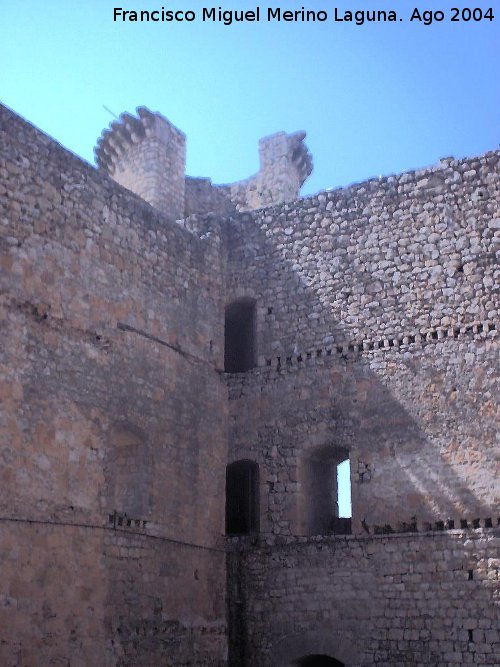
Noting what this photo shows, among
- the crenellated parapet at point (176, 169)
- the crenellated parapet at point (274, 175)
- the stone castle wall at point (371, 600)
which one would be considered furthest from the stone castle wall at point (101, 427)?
Answer: the crenellated parapet at point (274, 175)

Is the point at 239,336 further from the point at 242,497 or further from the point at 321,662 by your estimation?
the point at 321,662

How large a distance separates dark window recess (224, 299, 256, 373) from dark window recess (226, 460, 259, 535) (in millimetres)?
1523

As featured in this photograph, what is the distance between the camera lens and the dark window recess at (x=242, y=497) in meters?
12.4

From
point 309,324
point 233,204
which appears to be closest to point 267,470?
point 309,324

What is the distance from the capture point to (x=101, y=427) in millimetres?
10266

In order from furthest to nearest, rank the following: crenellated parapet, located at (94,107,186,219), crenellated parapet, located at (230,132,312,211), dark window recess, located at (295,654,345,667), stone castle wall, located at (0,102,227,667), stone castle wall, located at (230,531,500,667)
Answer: crenellated parapet, located at (230,132,312,211)
crenellated parapet, located at (94,107,186,219)
dark window recess, located at (295,654,345,667)
stone castle wall, located at (230,531,500,667)
stone castle wall, located at (0,102,227,667)

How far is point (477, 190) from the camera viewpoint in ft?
38.7

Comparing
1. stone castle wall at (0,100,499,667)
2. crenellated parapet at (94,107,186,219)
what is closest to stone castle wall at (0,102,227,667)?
stone castle wall at (0,100,499,667)

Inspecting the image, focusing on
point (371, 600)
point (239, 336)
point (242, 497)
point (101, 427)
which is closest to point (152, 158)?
point (239, 336)

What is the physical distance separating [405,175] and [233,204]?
6.95m

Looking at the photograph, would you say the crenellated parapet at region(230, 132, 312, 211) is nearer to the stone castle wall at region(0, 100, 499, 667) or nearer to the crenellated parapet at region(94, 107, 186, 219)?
the crenellated parapet at region(94, 107, 186, 219)

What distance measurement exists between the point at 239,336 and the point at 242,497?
8.28ft

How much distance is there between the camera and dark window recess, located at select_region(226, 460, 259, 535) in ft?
40.7

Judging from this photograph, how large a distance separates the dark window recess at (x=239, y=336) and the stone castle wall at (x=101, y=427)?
95cm
